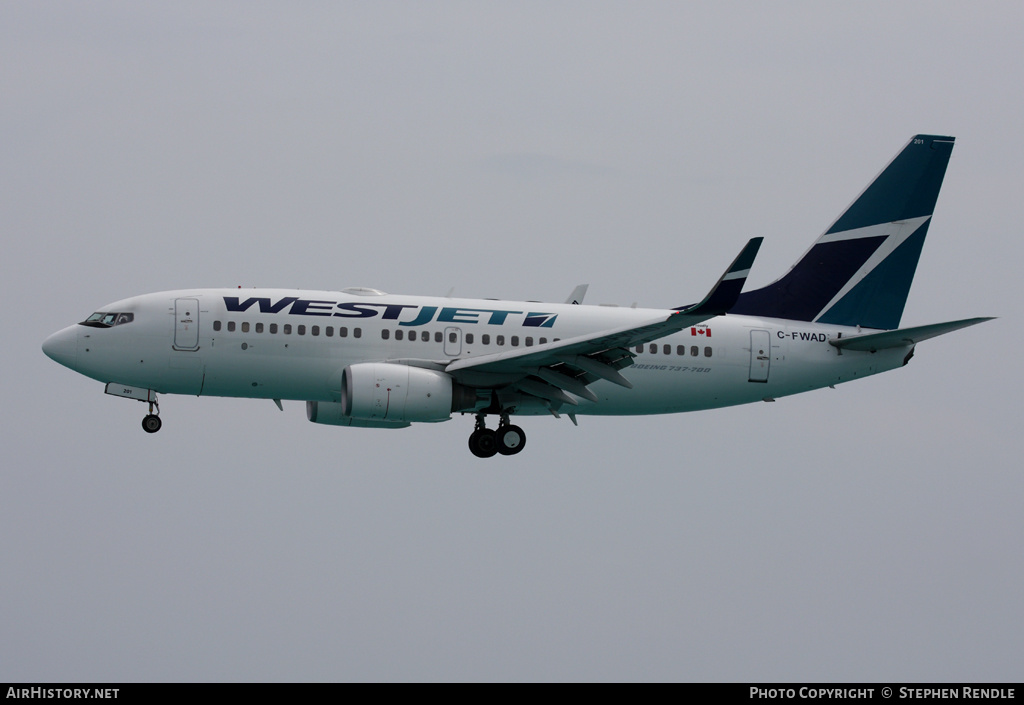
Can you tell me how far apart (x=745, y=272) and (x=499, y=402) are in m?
9.76

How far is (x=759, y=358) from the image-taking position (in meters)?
45.1

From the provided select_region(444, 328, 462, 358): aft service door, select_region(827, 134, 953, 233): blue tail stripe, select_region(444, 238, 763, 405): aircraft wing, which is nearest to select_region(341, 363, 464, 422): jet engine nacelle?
select_region(444, 238, 763, 405): aircraft wing

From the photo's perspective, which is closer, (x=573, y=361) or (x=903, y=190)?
(x=573, y=361)

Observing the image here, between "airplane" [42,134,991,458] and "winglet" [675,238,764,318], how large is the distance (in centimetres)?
8

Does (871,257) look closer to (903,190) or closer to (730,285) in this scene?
(903,190)

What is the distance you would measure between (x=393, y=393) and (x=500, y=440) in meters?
4.49

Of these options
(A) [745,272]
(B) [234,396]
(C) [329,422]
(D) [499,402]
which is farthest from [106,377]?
(A) [745,272]

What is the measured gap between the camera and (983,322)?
40.4 metres

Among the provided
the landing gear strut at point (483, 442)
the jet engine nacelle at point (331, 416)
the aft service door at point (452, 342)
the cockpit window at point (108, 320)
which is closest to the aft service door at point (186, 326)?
the cockpit window at point (108, 320)

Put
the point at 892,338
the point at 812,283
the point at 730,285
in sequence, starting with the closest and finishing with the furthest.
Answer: the point at 730,285, the point at 892,338, the point at 812,283

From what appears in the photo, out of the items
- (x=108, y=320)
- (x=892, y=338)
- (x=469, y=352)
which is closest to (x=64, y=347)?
(x=108, y=320)

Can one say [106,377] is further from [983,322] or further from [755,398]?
[983,322]

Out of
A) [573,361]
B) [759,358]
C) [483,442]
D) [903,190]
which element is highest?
[903,190]

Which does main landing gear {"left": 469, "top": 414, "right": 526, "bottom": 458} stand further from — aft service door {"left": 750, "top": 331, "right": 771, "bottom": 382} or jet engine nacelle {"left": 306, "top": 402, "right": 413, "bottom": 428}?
aft service door {"left": 750, "top": 331, "right": 771, "bottom": 382}
